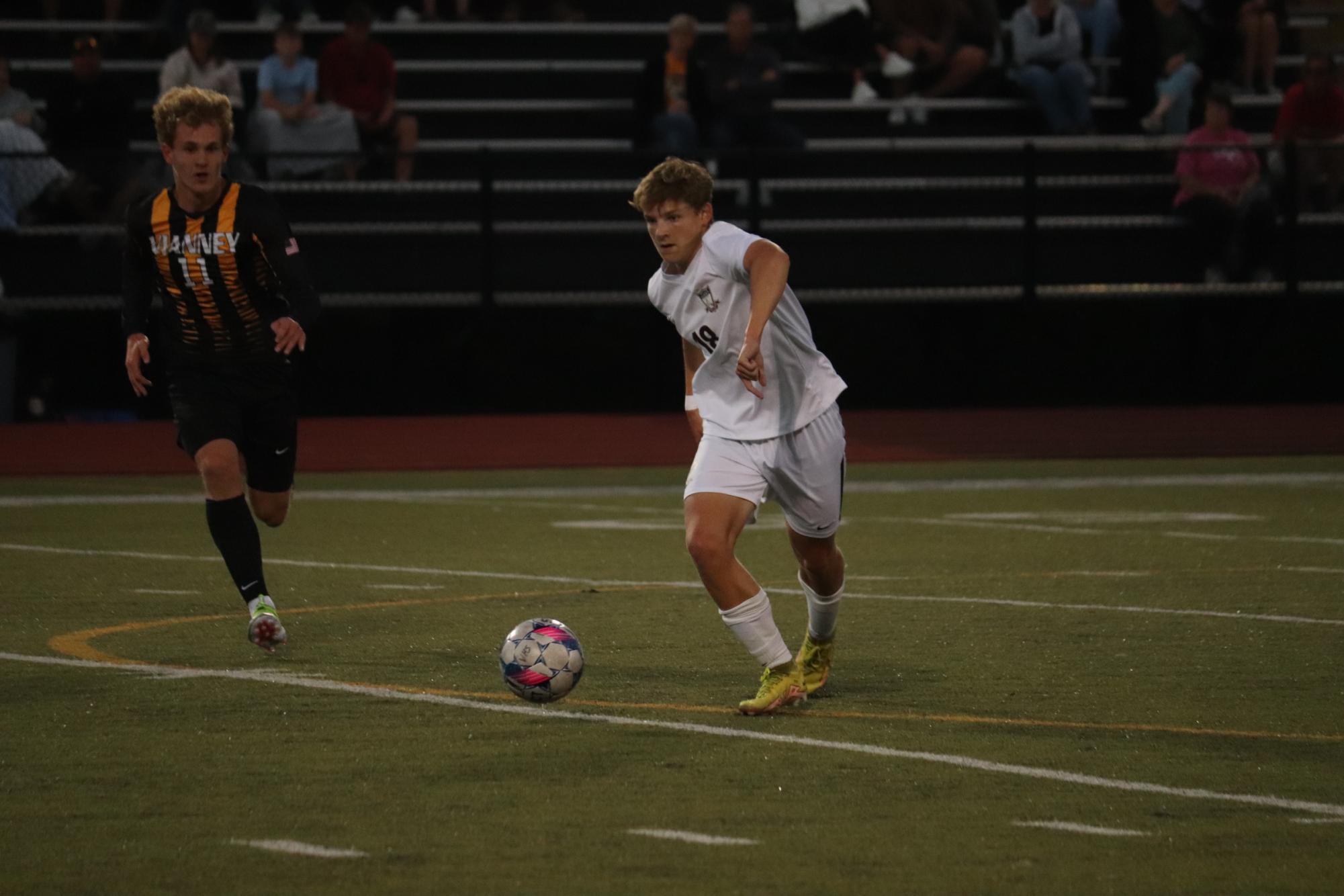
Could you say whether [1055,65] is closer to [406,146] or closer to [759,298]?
[406,146]

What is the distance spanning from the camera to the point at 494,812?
5.52 meters

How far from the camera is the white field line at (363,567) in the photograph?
34.2 feet

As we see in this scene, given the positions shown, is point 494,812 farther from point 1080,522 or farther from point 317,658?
point 1080,522

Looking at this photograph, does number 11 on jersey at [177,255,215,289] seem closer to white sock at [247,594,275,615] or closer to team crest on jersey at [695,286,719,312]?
white sock at [247,594,275,615]

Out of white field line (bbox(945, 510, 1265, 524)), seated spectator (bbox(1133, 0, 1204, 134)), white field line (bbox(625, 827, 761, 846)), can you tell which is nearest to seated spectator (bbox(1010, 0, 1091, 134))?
seated spectator (bbox(1133, 0, 1204, 134))

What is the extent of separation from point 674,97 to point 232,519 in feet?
42.3

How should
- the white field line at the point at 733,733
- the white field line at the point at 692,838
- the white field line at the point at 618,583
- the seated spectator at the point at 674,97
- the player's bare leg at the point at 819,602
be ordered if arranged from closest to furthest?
the white field line at the point at 692,838
the white field line at the point at 733,733
the player's bare leg at the point at 819,602
the white field line at the point at 618,583
the seated spectator at the point at 674,97

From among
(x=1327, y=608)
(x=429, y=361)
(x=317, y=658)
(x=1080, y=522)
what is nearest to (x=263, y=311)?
(x=317, y=658)

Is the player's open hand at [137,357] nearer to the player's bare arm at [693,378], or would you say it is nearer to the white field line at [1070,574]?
the player's bare arm at [693,378]

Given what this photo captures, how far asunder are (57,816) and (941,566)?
625 centimetres

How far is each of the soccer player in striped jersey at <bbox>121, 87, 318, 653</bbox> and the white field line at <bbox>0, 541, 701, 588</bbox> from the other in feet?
7.32

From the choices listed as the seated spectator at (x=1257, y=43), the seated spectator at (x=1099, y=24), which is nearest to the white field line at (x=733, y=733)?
the seated spectator at (x=1099, y=24)

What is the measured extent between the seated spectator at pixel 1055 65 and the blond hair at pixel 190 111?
15101 millimetres

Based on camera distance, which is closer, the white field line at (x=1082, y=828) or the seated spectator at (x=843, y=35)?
the white field line at (x=1082, y=828)
